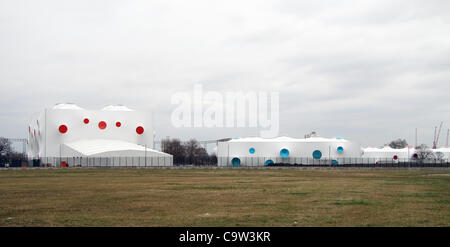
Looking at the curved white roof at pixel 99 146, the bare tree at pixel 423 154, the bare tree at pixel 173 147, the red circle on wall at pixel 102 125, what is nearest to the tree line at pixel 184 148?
the bare tree at pixel 173 147

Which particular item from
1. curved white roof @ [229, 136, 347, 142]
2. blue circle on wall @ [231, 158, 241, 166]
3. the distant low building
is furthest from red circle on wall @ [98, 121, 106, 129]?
blue circle on wall @ [231, 158, 241, 166]

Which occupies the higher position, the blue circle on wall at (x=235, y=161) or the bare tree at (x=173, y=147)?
the bare tree at (x=173, y=147)

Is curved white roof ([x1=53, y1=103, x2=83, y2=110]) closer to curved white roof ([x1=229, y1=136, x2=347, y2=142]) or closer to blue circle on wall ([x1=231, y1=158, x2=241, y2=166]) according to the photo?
blue circle on wall ([x1=231, y1=158, x2=241, y2=166])

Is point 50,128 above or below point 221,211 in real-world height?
above

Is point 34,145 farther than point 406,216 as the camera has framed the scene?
Yes

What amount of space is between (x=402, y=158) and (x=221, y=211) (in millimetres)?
124723

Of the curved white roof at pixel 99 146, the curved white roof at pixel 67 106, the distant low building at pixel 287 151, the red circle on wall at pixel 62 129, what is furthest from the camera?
the curved white roof at pixel 67 106

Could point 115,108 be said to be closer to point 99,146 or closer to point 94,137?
point 94,137

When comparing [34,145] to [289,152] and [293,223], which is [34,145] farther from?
[293,223]

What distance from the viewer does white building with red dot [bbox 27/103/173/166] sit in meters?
85.7

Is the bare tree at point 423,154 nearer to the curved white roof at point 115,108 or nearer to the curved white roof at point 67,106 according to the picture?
the curved white roof at point 115,108

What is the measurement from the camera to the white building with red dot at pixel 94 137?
85.7 m

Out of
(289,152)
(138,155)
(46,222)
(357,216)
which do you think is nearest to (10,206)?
(46,222)
